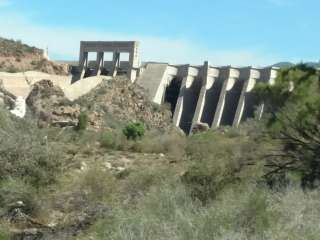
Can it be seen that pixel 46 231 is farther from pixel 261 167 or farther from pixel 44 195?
pixel 261 167

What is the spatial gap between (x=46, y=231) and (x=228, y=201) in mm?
5143

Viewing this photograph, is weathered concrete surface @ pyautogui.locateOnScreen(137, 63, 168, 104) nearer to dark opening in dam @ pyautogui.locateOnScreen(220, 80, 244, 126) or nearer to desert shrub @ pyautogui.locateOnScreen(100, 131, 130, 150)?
dark opening in dam @ pyautogui.locateOnScreen(220, 80, 244, 126)

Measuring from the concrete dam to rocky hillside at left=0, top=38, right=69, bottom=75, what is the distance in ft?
28.8

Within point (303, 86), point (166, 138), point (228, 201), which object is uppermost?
point (303, 86)

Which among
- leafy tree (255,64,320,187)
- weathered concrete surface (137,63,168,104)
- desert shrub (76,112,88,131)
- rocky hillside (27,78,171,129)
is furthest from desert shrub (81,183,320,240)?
weathered concrete surface (137,63,168,104)

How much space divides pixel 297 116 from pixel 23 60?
194 ft

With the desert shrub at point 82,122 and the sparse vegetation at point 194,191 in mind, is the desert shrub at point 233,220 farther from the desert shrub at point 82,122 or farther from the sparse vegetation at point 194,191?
the desert shrub at point 82,122

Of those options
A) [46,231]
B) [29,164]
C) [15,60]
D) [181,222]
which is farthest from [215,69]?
[181,222]

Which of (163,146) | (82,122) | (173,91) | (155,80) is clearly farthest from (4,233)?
(173,91)

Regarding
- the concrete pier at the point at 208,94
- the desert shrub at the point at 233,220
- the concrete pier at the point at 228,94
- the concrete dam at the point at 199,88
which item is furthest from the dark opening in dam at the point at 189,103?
the desert shrub at the point at 233,220

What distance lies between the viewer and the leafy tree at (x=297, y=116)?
14109mm

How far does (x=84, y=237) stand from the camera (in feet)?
42.9

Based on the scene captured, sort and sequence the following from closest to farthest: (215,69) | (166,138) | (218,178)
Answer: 1. (218,178)
2. (166,138)
3. (215,69)

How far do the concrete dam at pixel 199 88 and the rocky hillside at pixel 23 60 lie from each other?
8793 mm
